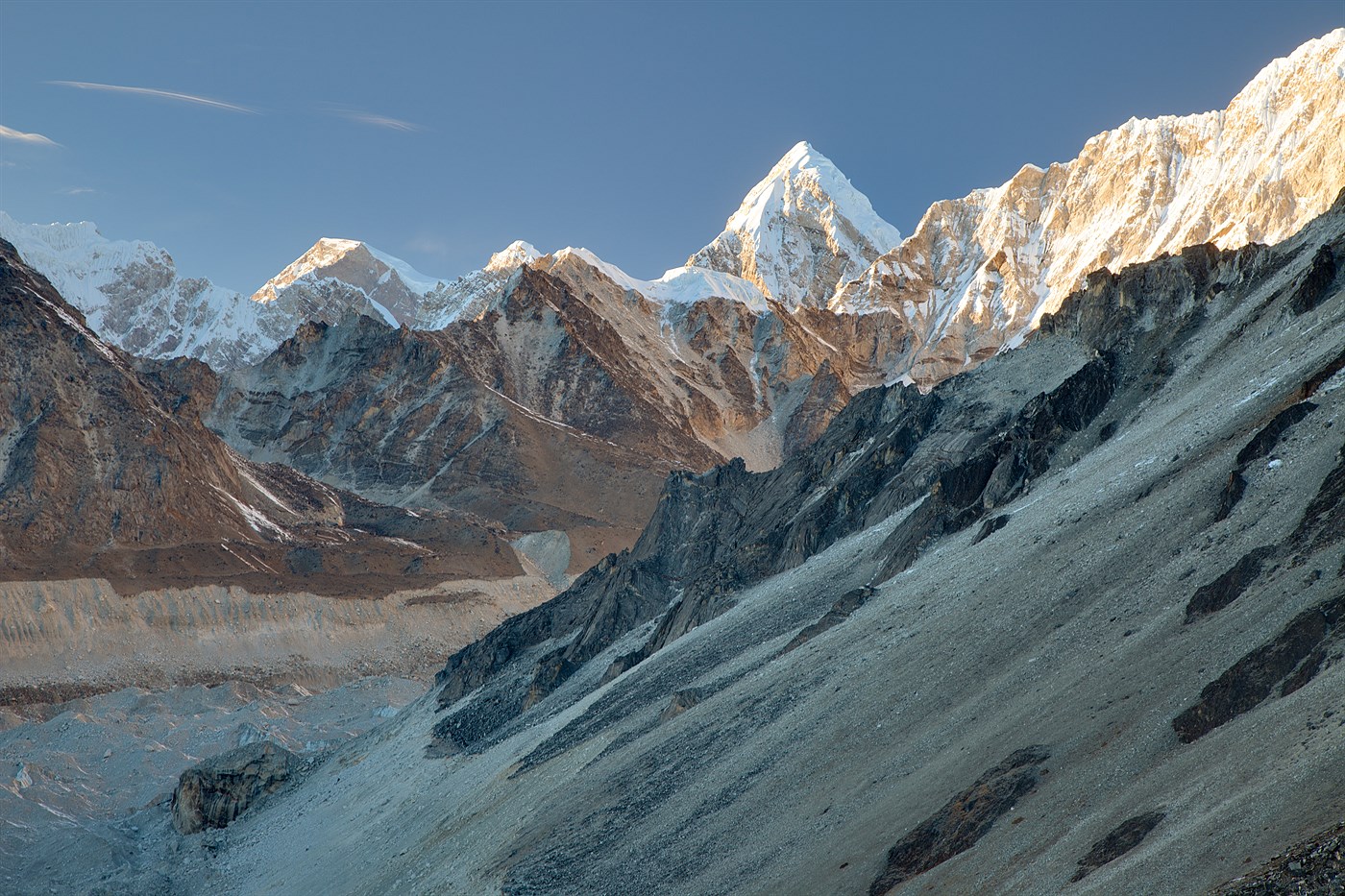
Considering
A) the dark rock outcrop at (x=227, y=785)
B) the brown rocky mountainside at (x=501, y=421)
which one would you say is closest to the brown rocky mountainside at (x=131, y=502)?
the brown rocky mountainside at (x=501, y=421)

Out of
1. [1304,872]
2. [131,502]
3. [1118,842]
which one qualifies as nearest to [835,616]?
[1118,842]

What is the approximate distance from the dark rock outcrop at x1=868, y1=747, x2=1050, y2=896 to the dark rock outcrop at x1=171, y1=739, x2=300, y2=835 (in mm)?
37997

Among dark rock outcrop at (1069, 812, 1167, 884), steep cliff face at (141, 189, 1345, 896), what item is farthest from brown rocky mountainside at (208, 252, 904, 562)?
dark rock outcrop at (1069, 812, 1167, 884)

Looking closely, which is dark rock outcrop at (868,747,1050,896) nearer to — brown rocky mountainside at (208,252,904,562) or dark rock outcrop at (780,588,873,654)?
dark rock outcrop at (780,588,873,654)

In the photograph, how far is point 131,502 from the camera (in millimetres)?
107188

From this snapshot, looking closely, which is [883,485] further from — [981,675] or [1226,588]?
[1226,588]

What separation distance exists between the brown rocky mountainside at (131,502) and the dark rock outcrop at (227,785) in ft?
147

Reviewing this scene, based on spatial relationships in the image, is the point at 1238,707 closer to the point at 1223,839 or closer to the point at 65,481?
the point at 1223,839

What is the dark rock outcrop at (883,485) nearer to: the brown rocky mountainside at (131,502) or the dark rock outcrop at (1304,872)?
the dark rock outcrop at (1304,872)

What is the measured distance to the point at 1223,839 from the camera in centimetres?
1559

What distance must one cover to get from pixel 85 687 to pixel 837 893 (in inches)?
3020

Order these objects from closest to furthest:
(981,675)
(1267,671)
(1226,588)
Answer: (1267,671) < (1226,588) < (981,675)

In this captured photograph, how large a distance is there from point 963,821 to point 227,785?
40156mm

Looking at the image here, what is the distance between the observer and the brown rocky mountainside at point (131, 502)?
10050 cm
